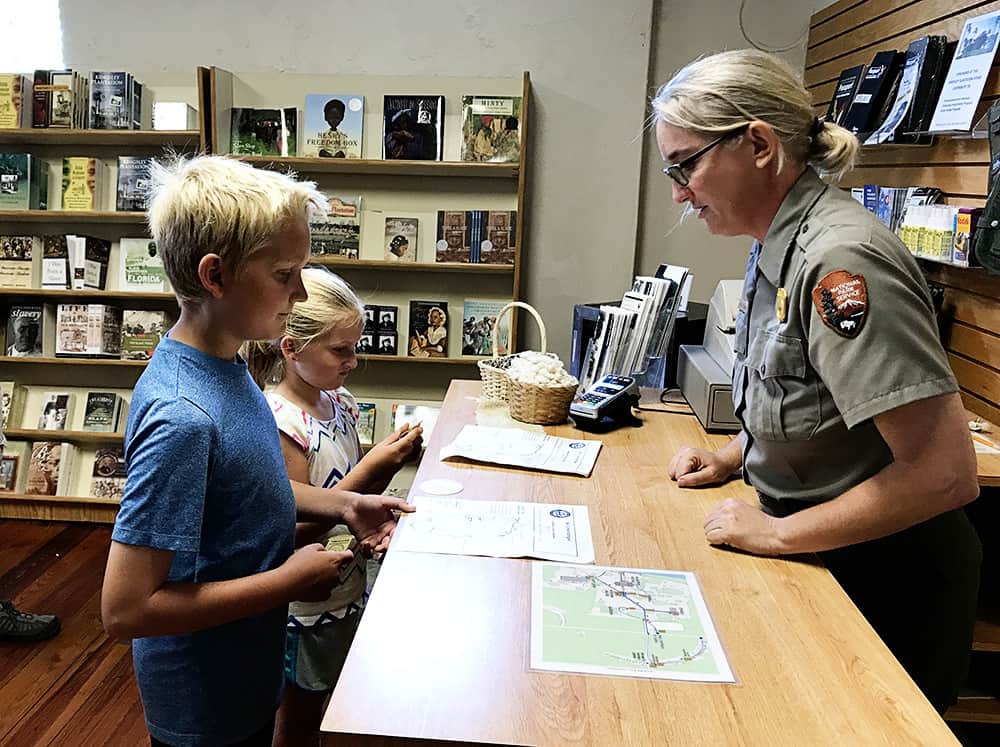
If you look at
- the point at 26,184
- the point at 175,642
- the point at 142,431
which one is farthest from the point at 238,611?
the point at 26,184

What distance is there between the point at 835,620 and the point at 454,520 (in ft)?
1.97

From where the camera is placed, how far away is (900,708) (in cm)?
92

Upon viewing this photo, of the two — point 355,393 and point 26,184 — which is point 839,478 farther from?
point 26,184

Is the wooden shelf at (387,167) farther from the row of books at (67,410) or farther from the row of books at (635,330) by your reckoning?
the row of books at (635,330)

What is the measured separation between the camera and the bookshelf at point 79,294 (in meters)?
3.57

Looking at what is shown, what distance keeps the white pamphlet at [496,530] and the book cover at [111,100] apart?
278cm

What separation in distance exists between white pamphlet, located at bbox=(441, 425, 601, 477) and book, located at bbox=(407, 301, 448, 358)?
181 cm

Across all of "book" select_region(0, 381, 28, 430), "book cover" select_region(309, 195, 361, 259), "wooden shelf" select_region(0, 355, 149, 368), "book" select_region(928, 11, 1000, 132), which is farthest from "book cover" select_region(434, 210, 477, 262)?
"book" select_region(0, 381, 28, 430)

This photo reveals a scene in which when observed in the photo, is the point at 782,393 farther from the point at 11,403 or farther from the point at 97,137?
the point at 11,403

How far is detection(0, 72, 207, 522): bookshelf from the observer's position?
3572mm

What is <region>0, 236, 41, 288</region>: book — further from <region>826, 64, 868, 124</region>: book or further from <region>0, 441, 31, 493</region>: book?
<region>826, 64, 868, 124</region>: book

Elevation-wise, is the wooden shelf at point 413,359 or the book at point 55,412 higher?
the wooden shelf at point 413,359

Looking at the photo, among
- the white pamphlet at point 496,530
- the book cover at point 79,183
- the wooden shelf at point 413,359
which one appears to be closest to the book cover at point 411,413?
the wooden shelf at point 413,359

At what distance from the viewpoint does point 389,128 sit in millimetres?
3512
